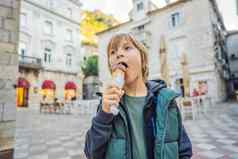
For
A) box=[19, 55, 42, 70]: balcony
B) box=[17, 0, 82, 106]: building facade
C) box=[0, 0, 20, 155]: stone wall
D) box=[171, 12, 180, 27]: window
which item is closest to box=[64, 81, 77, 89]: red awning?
box=[17, 0, 82, 106]: building facade

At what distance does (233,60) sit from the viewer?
19984 millimetres

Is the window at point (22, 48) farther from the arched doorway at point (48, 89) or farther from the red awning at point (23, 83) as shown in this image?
the arched doorway at point (48, 89)

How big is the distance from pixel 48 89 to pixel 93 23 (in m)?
17.1

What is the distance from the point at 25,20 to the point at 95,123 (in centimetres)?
1914

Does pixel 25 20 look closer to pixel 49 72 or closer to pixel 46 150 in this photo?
pixel 49 72

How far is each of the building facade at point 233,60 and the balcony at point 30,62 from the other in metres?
19.0

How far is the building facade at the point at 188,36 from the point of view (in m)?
14.1

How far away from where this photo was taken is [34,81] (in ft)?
56.5

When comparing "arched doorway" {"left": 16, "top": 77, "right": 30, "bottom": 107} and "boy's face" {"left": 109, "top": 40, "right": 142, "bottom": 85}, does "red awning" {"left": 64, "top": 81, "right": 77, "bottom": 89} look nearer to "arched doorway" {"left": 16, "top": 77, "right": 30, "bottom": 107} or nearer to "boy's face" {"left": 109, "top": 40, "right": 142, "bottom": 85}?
"arched doorway" {"left": 16, "top": 77, "right": 30, "bottom": 107}

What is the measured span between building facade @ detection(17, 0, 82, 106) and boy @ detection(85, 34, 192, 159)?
17175 mm

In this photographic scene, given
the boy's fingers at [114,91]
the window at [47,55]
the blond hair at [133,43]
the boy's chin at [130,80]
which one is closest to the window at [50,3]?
the window at [47,55]

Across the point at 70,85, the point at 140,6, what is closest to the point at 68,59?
the point at 70,85

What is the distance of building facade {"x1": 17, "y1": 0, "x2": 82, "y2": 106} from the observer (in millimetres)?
16844

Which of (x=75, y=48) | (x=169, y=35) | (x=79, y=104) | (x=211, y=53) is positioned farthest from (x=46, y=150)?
(x=75, y=48)
